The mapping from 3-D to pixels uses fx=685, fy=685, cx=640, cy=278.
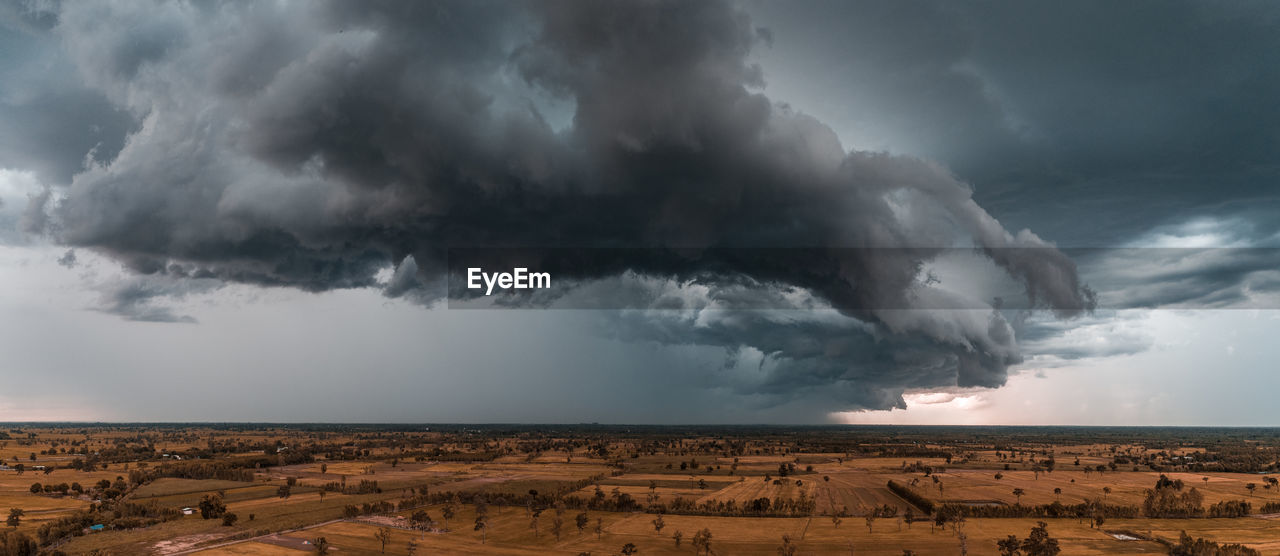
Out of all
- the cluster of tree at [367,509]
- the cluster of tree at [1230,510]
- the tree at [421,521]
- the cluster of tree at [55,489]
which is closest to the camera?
the tree at [421,521]

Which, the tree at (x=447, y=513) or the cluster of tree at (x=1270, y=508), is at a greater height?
the tree at (x=447, y=513)

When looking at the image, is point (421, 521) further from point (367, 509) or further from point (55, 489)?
point (55, 489)

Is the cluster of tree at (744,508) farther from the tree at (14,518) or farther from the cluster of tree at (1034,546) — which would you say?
the tree at (14,518)

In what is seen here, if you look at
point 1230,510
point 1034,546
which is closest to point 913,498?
point 1230,510

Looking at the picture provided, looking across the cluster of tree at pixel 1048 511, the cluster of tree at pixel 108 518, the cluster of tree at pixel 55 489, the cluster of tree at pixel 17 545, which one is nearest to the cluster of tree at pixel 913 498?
the cluster of tree at pixel 1048 511

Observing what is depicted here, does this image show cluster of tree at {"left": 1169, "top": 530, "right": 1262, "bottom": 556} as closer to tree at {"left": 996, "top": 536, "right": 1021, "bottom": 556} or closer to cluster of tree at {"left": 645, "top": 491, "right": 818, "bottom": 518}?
tree at {"left": 996, "top": 536, "right": 1021, "bottom": 556}

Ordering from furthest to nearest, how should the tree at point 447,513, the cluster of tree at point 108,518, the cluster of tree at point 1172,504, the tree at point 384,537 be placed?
the cluster of tree at point 1172,504
the tree at point 447,513
the cluster of tree at point 108,518
the tree at point 384,537

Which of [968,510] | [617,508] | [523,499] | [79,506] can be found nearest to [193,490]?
[79,506]

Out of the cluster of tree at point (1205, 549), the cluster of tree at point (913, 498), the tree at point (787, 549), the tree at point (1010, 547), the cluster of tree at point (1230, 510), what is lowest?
the cluster of tree at point (913, 498)
